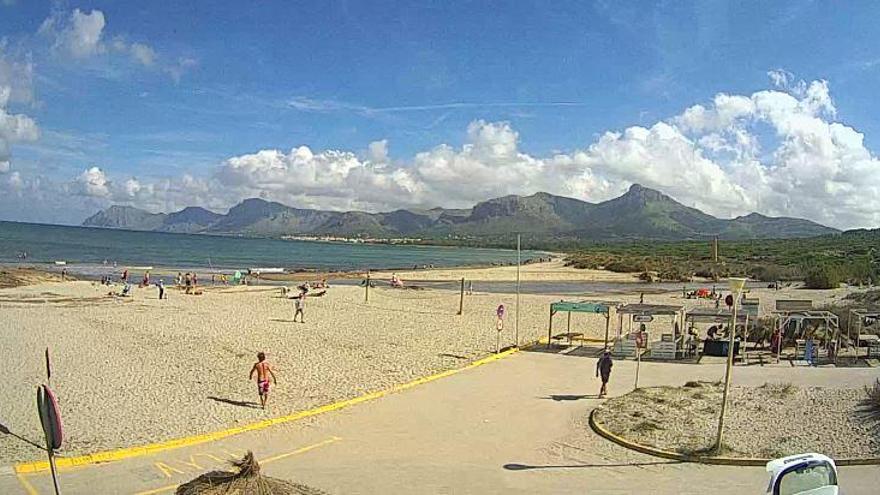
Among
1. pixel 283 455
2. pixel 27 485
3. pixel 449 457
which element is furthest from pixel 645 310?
pixel 27 485

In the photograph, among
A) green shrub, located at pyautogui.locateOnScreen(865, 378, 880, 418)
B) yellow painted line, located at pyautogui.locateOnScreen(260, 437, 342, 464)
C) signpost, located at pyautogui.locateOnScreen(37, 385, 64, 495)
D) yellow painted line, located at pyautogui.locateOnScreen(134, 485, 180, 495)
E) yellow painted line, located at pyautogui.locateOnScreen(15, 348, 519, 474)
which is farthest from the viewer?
green shrub, located at pyautogui.locateOnScreen(865, 378, 880, 418)

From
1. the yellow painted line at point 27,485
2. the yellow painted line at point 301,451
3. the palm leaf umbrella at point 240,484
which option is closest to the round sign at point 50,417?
the palm leaf umbrella at point 240,484

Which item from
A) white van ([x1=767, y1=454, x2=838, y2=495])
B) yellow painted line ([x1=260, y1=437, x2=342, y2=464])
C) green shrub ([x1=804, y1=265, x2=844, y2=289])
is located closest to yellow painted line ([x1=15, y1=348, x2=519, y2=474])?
yellow painted line ([x1=260, y1=437, x2=342, y2=464])

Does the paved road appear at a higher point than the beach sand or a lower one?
lower

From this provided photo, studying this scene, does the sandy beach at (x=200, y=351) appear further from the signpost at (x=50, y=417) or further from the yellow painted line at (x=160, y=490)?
the signpost at (x=50, y=417)

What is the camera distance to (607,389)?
16.6m

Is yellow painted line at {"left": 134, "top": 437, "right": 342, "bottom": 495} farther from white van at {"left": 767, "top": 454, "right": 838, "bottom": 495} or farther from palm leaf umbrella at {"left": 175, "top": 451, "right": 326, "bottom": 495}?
white van at {"left": 767, "top": 454, "right": 838, "bottom": 495}

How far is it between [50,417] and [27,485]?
4.76 meters

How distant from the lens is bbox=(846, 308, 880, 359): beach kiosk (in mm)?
20656

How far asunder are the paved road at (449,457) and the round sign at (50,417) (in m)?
4.14

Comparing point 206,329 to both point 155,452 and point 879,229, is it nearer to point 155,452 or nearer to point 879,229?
point 155,452

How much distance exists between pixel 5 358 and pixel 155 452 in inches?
417

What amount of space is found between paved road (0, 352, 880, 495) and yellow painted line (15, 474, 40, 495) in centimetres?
2

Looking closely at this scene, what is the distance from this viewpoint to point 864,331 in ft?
79.9
